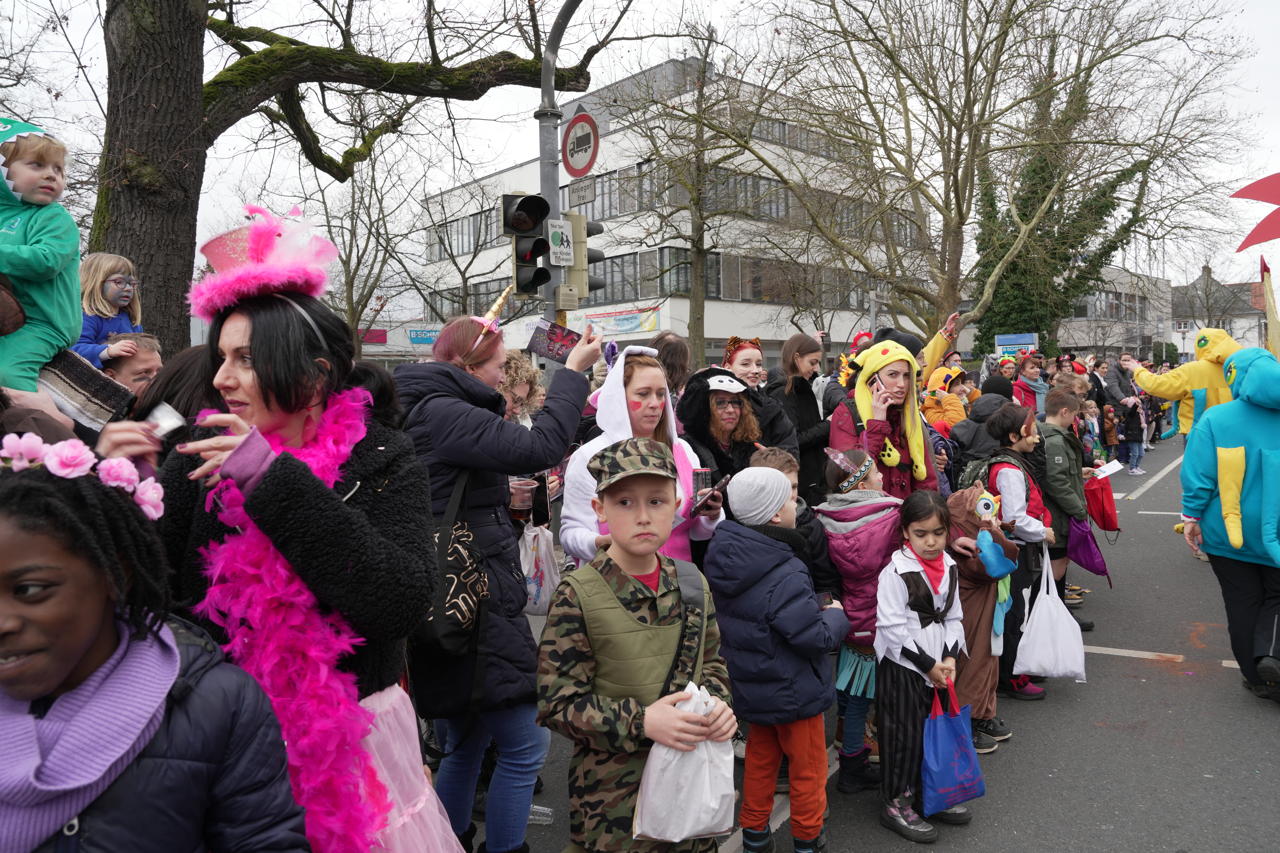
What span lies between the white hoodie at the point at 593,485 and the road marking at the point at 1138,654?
12.6 feet

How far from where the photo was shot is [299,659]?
1.78m

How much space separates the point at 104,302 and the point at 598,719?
10.9ft

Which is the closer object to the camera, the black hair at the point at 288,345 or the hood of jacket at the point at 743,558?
the black hair at the point at 288,345

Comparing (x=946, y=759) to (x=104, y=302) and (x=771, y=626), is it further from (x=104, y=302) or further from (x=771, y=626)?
(x=104, y=302)

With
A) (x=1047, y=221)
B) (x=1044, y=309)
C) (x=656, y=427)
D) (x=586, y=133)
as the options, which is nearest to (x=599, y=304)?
(x=1044, y=309)

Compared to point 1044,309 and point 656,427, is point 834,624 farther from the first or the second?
point 1044,309

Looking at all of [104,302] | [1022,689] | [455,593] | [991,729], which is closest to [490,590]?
[455,593]

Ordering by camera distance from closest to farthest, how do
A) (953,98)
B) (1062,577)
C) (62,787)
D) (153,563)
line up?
1. (62,787)
2. (153,563)
3. (1062,577)
4. (953,98)

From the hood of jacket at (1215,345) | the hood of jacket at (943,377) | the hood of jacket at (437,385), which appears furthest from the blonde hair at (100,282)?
the hood of jacket at (943,377)

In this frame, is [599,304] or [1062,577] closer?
[1062,577]

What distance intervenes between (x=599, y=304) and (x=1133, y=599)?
36895 millimetres

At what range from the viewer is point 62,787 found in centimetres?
126

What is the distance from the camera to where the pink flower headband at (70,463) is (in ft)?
4.39

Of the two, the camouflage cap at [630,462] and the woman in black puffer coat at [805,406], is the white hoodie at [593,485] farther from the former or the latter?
the woman in black puffer coat at [805,406]
